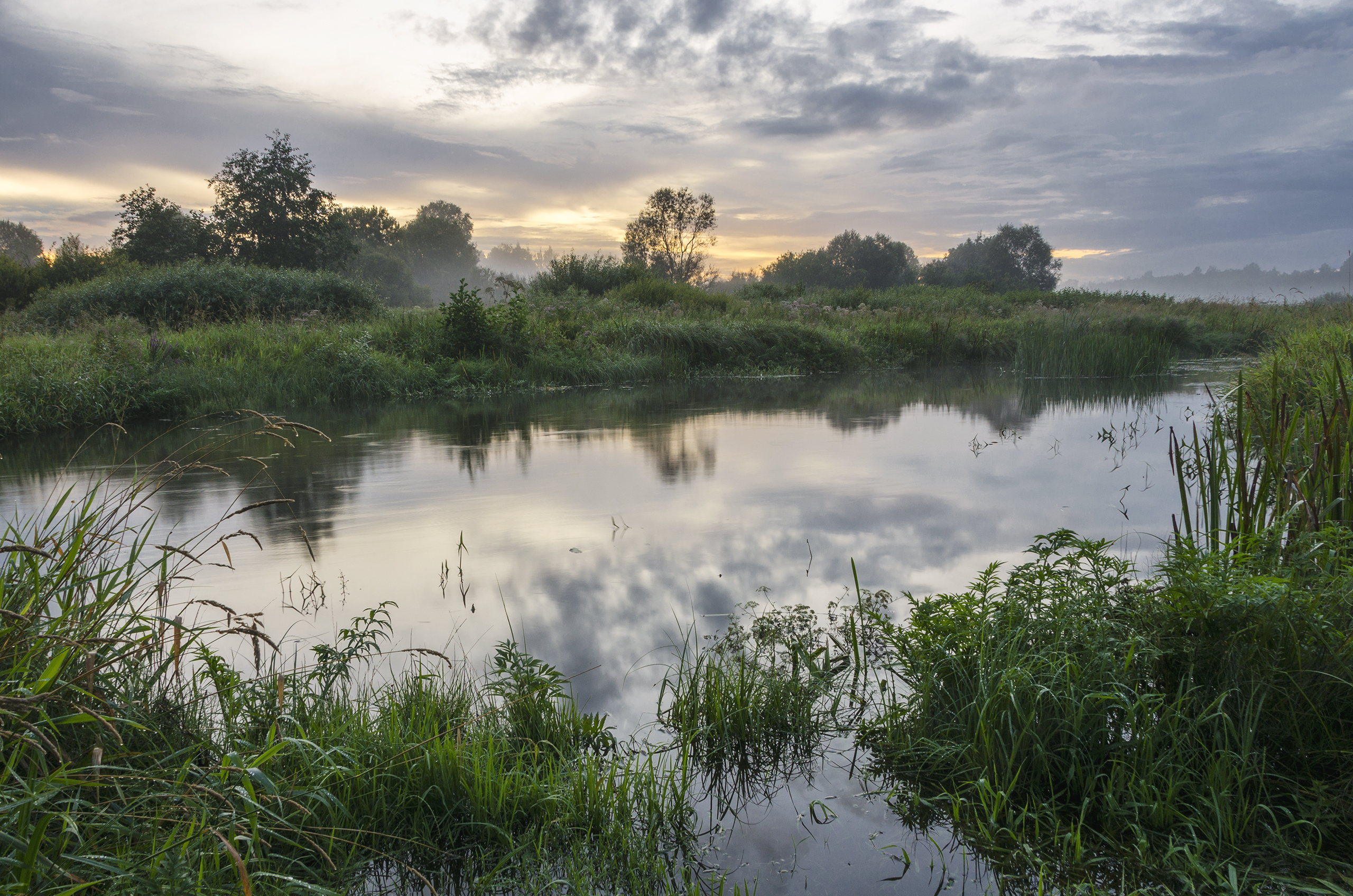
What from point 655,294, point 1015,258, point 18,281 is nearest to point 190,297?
point 655,294

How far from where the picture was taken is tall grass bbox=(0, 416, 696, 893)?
170cm


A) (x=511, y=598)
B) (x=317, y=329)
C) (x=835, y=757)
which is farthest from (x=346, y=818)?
(x=317, y=329)

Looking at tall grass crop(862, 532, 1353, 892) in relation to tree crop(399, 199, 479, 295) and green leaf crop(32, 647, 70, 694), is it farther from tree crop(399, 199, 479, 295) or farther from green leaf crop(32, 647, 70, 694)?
tree crop(399, 199, 479, 295)

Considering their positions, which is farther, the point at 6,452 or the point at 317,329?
the point at 317,329

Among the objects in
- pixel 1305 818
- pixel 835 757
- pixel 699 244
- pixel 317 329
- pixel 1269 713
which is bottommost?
pixel 835 757

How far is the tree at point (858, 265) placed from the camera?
54031mm

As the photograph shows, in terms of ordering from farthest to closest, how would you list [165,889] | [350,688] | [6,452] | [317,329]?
[317,329] → [6,452] → [350,688] → [165,889]

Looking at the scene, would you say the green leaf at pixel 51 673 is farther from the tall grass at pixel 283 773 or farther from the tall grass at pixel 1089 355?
the tall grass at pixel 1089 355

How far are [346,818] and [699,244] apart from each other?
5079cm

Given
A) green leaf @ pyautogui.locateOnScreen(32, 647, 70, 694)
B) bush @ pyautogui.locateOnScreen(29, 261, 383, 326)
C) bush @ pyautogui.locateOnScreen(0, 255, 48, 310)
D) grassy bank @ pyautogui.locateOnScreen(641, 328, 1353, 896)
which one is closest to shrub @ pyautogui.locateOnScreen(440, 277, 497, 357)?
bush @ pyautogui.locateOnScreen(29, 261, 383, 326)

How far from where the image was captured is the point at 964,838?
2.26 m

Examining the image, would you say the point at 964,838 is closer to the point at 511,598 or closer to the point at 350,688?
the point at 350,688

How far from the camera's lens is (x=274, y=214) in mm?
36219

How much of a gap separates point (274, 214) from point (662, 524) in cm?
3768
